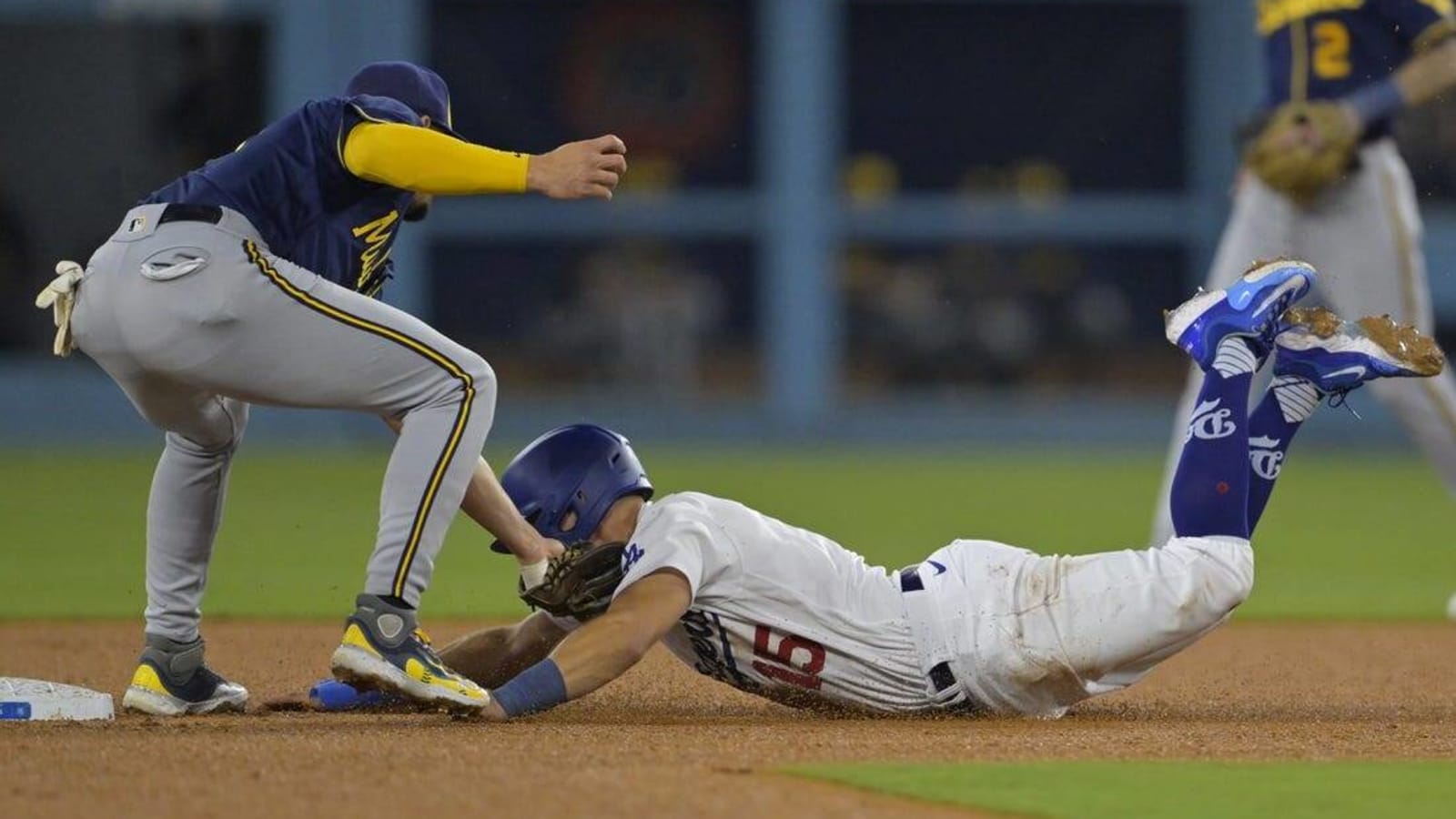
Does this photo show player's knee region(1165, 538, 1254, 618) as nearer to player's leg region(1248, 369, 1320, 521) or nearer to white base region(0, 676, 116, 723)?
player's leg region(1248, 369, 1320, 521)

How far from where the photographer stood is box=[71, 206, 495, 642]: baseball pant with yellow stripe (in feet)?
16.0

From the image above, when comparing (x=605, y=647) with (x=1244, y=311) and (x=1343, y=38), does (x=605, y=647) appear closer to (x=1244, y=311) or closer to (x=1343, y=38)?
(x=1244, y=311)

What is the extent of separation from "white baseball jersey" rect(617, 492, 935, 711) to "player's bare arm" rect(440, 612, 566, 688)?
40 centimetres

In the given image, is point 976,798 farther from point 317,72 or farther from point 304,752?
point 317,72

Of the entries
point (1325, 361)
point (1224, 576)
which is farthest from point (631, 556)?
point (1325, 361)

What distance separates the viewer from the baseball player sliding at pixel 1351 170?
26.0ft

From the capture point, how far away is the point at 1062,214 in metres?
17.7

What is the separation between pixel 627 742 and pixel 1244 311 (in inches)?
71.8

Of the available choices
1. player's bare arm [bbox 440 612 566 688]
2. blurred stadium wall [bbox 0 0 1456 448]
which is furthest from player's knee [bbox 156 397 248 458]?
blurred stadium wall [bbox 0 0 1456 448]

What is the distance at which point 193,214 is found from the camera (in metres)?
5.00

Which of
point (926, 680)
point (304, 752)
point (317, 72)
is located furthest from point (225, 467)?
point (317, 72)

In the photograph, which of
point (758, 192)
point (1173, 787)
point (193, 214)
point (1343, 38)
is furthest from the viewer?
point (758, 192)

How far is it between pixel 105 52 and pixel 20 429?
2.87 metres

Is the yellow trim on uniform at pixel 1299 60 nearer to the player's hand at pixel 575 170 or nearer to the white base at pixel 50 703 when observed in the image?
the player's hand at pixel 575 170
